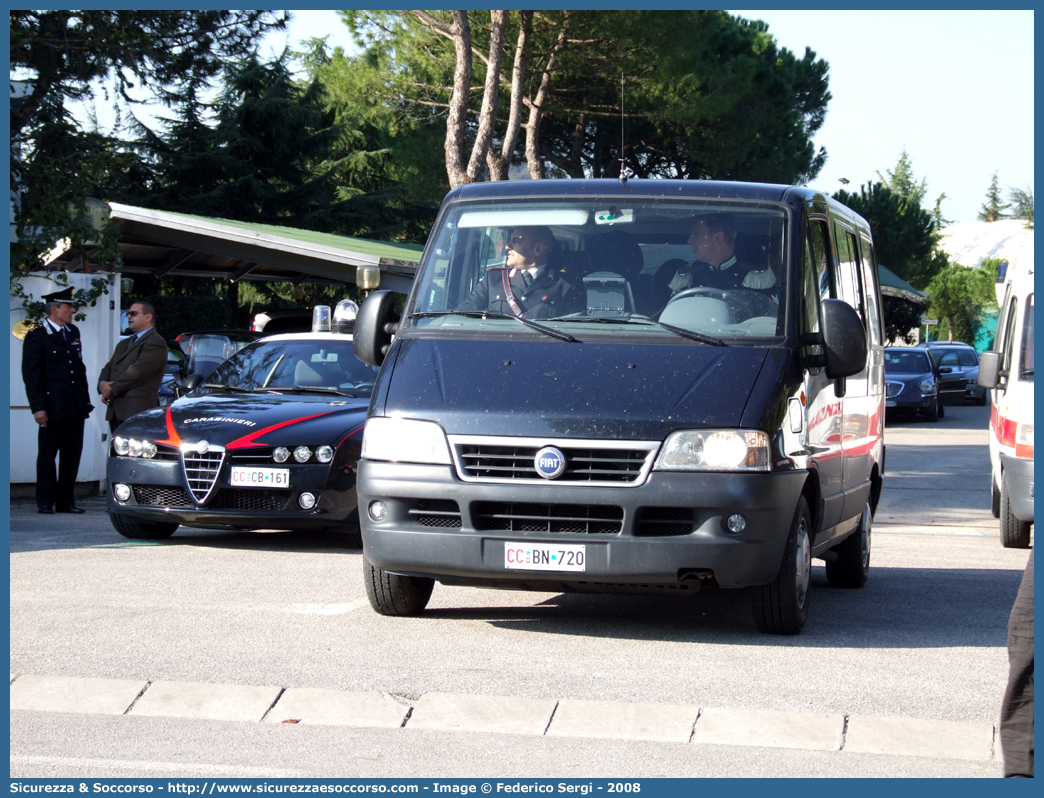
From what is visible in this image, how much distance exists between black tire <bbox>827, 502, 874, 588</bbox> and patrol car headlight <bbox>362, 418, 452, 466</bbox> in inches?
130

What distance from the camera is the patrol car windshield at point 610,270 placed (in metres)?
7.16

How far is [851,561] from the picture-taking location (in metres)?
9.07

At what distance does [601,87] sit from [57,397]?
20043 mm

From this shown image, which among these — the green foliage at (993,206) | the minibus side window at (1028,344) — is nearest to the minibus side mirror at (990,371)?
the minibus side window at (1028,344)

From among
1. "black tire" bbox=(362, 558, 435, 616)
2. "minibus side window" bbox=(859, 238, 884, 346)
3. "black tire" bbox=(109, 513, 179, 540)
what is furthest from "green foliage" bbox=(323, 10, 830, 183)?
"black tire" bbox=(362, 558, 435, 616)

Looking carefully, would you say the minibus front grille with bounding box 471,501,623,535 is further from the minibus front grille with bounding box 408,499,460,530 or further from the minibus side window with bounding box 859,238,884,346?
the minibus side window with bounding box 859,238,884,346

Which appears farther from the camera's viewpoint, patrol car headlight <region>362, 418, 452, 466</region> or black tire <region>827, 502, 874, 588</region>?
black tire <region>827, 502, 874, 588</region>

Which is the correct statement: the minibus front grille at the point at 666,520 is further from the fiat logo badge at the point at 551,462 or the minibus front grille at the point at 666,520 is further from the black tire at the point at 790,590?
the black tire at the point at 790,590

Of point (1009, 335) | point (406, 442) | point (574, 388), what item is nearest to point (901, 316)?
point (1009, 335)

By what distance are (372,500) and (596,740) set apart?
2.17 metres

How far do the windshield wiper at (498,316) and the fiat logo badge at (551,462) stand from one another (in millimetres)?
696

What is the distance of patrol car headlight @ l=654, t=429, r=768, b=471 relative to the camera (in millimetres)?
6527

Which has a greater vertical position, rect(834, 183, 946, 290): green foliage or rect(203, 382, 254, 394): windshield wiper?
rect(834, 183, 946, 290): green foliage

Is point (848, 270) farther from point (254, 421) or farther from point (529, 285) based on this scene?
point (254, 421)
